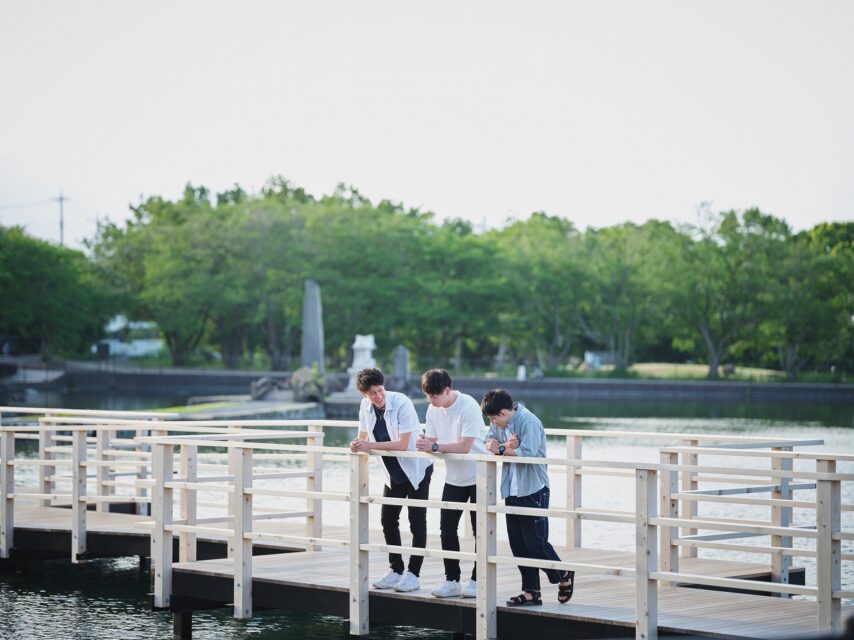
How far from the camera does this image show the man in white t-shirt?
8.68 meters

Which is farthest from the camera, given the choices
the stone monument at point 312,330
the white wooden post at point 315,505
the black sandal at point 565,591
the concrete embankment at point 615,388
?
the concrete embankment at point 615,388

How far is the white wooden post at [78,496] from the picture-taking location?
12.7m

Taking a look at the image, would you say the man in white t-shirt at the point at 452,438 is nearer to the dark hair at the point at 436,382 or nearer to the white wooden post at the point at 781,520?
the dark hair at the point at 436,382

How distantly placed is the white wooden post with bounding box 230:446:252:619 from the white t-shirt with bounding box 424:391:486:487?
1916 mm

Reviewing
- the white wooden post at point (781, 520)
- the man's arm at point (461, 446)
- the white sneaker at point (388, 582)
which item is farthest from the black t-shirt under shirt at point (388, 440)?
the white wooden post at point (781, 520)

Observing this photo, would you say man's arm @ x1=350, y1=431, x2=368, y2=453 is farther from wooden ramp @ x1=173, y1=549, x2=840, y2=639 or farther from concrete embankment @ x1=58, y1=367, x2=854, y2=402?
concrete embankment @ x1=58, y1=367, x2=854, y2=402

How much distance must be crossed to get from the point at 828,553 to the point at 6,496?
29.7 feet

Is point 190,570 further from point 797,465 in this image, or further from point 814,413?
point 814,413

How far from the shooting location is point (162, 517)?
1064 centimetres

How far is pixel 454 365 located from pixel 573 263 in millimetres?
9164

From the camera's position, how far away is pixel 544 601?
356 inches

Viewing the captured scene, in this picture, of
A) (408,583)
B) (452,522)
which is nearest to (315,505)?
(408,583)

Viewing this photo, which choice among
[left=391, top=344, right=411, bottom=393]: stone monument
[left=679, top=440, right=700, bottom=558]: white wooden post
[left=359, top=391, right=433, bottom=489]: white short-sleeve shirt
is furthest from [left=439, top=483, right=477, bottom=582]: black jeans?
[left=391, top=344, right=411, bottom=393]: stone monument

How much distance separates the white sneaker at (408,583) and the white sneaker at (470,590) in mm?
429
